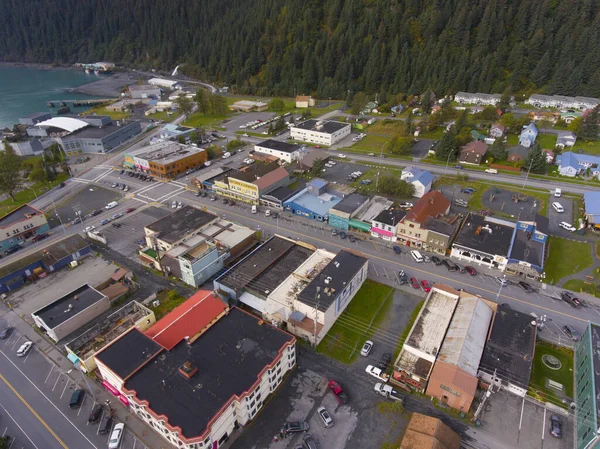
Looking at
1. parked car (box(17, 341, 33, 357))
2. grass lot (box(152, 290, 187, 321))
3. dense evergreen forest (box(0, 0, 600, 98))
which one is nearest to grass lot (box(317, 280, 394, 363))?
grass lot (box(152, 290, 187, 321))

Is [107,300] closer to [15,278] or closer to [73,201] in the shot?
[15,278]

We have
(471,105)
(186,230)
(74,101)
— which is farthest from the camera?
(74,101)

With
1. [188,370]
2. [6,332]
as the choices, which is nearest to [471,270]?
[188,370]

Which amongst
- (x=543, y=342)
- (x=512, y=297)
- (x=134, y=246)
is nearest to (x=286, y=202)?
(x=134, y=246)

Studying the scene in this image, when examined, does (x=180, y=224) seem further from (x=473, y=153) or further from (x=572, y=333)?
(x=473, y=153)

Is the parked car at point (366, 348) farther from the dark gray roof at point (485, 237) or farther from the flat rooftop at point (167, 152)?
the flat rooftop at point (167, 152)

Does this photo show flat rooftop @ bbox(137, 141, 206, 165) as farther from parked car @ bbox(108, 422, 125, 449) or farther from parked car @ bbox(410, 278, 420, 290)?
parked car @ bbox(410, 278, 420, 290)
